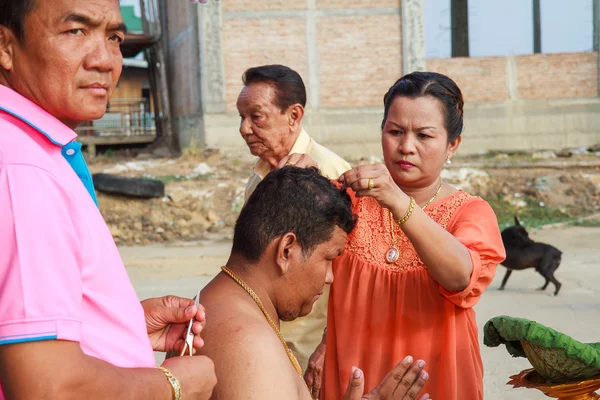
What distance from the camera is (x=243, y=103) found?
4.13m

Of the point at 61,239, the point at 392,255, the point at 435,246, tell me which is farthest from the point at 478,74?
the point at 61,239

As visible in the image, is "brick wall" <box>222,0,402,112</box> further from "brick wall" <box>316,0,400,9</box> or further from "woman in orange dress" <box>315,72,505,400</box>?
"woman in orange dress" <box>315,72,505,400</box>

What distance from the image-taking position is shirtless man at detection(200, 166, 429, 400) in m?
2.10

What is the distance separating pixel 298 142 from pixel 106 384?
2879mm

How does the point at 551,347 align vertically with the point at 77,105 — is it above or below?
below

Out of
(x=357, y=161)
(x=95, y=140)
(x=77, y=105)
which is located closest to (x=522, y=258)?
(x=77, y=105)

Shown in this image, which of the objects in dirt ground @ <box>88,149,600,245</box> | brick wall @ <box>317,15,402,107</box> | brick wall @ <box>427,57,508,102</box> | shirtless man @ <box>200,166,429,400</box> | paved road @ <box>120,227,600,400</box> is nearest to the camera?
shirtless man @ <box>200,166,429,400</box>

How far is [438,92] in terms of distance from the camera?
292 centimetres

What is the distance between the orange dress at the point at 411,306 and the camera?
2.79 meters

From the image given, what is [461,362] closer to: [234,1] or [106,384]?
[106,384]

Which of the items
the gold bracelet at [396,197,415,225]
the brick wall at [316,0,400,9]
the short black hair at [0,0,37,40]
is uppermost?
the brick wall at [316,0,400,9]

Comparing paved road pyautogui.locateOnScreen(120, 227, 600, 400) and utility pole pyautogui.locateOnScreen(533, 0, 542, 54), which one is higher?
utility pole pyautogui.locateOnScreen(533, 0, 542, 54)

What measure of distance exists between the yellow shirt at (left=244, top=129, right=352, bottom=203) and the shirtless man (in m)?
1.46

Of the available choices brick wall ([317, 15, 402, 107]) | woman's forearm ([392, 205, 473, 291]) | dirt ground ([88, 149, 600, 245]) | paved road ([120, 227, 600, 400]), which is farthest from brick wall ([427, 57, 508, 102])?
woman's forearm ([392, 205, 473, 291])
